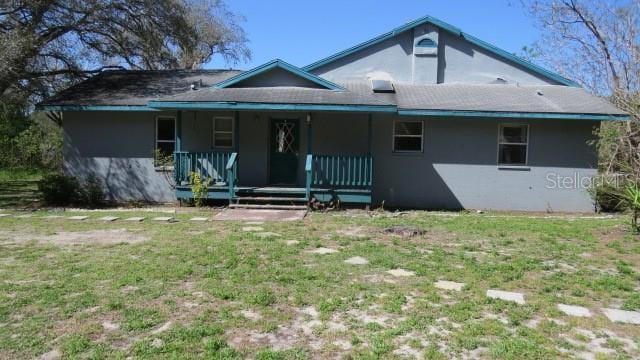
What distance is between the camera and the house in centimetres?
1234

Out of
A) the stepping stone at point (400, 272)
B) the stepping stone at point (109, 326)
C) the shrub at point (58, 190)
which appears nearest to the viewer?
the stepping stone at point (109, 326)

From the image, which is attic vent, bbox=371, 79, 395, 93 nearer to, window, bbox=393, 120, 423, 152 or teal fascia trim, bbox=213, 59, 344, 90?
window, bbox=393, 120, 423, 152

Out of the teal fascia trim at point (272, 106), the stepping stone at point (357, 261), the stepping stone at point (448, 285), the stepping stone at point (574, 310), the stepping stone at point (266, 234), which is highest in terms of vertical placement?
the teal fascia trim at point (272, 106)

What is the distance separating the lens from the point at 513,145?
43.1 ft

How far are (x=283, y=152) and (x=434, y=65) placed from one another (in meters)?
5.60

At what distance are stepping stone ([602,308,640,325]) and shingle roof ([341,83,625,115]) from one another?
27.2 feet

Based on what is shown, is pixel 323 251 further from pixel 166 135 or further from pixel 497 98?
pixel 497 98

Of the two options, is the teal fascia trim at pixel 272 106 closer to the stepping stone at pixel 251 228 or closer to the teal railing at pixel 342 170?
the teal railing at pixel 342 170

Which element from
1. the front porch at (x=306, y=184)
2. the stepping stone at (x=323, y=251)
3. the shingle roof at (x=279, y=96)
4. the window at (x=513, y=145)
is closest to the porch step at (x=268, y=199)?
the front porch at (x=306, y=184)

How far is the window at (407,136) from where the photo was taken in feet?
43.4

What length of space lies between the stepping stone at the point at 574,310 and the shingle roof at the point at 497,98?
8.17 metres

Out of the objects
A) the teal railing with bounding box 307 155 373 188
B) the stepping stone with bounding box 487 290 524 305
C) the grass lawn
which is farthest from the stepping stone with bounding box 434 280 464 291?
the teal railing with bounding box 307 155 373 188

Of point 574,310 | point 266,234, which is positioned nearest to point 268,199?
point 266,234

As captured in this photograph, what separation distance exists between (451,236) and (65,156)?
1103cm
